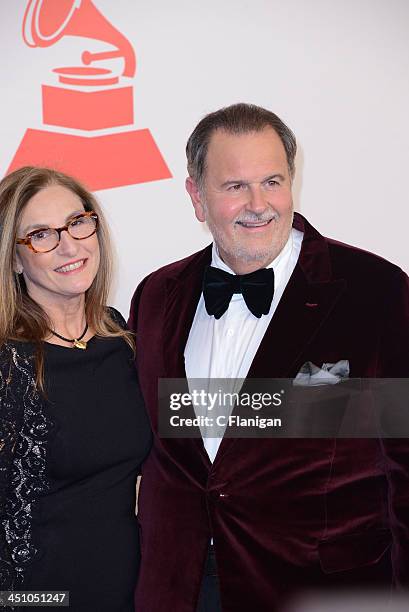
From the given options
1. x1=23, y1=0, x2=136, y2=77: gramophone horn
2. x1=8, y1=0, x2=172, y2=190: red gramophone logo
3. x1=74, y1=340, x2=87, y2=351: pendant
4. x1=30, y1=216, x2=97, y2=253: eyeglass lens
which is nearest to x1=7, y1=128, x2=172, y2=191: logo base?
x1=8, y1=0, x2=172, y2=190: red gramophone logo

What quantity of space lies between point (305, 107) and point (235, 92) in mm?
258

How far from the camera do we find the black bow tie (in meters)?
2.11

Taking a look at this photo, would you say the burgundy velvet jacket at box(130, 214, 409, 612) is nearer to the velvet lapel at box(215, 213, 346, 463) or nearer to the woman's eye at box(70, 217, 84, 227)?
the velvet lapel at box(215, 213, 346, 463)

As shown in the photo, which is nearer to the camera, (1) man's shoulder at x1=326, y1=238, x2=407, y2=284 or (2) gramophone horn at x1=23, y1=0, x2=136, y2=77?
(1) man's shoulder at x1=326, y1=238, x2=407, y2=284

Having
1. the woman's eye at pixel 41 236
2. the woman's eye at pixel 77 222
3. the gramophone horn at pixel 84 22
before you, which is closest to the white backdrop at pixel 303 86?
the gramophone horn at pixel 84 22

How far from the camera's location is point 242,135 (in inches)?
85.9

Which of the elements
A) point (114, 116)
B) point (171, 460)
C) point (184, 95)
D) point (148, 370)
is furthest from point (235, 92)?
point (171, 460)

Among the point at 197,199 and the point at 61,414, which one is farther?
the point at 197,199

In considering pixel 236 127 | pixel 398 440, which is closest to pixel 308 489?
pixel 398 440

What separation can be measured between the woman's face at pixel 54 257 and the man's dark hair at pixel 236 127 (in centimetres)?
40

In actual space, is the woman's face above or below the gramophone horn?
below

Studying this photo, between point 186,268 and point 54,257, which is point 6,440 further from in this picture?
point 186,268

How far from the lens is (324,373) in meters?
1.96

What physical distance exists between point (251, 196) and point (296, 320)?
38 centimetres
